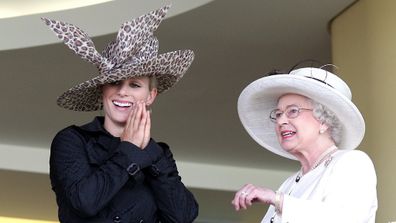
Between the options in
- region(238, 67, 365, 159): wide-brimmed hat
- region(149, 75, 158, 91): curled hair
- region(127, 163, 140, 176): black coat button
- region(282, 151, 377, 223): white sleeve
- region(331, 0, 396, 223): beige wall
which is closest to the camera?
region(282, 151, 377, 223): white sleeve

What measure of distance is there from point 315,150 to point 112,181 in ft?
1.93

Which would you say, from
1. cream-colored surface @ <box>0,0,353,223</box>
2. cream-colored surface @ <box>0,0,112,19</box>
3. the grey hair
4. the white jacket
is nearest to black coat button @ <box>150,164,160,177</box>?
the white jacket

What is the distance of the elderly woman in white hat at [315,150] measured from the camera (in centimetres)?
222

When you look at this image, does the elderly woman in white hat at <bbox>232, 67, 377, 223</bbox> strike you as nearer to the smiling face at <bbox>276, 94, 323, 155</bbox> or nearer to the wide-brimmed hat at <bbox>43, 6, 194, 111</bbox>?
the smiling face at <bbox>276, 94, 323, 155</bbox>

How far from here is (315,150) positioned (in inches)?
96.0

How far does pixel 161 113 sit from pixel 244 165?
4.92ft

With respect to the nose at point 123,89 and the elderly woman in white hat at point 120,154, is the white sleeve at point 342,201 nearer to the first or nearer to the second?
the elderly woman in white hat at point 120,154

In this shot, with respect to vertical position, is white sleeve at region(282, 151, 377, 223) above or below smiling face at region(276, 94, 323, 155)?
below

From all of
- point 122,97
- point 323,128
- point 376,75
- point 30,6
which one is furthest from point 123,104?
point 30,6

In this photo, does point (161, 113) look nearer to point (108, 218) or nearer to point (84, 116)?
point (84, 116)

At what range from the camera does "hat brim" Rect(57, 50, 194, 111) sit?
2453 mm

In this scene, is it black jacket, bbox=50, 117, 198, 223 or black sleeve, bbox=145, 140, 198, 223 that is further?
black sleeve, bbox=145, 140, 198, 223

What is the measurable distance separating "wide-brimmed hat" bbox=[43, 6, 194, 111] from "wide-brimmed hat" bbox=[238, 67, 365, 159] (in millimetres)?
256

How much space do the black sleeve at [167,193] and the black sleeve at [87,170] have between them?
37 millimetres
